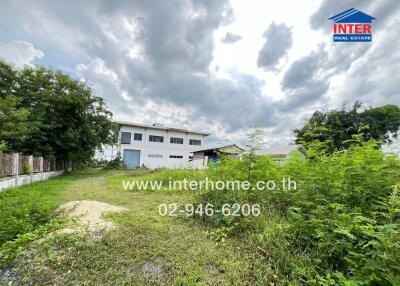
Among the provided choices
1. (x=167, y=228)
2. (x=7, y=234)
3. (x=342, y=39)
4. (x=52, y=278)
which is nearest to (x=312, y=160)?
(x=167, y=228)

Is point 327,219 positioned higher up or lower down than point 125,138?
lower down

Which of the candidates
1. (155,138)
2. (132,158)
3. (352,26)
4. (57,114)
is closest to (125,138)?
(132,158)

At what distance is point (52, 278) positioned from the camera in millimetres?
2137

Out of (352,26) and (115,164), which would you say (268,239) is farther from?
(115,164)

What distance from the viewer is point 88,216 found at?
3541 mm

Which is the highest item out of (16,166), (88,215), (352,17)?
(352,17)

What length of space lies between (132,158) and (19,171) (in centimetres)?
1581

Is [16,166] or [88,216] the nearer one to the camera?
[88,216]

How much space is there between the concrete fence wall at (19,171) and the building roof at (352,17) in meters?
11.6

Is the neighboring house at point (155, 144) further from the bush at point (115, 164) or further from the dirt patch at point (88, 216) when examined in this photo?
the dirt patch at point (88, 216)

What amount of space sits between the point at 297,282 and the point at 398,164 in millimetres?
1917

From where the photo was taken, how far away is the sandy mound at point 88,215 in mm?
2947

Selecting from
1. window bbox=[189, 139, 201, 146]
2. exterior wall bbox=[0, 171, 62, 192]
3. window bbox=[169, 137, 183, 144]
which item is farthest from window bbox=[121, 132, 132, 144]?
exterior wall bbox=[0, 171, 62, 192]

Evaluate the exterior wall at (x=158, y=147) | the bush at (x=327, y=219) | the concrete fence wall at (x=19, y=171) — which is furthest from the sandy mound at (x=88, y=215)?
the exterior wall at (x=158, y=147)
